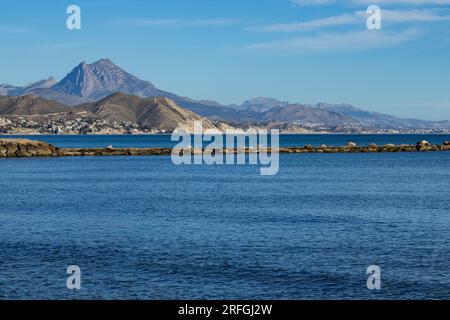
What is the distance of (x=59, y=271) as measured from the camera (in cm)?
3133

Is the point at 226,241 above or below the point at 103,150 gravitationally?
below

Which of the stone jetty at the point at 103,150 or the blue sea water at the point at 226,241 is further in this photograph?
the stone jetty at the point at 103,150

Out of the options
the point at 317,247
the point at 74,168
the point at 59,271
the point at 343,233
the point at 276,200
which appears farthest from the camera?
the point at 74,168

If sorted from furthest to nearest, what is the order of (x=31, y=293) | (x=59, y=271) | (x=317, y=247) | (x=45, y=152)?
1. (x=45, y=152)
2. (x=317, y=247)
3. (x=59, y=271)
4. (x=31, y=293)

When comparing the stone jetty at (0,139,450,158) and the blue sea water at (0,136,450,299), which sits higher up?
the stone jetty at (0,139,450,158)

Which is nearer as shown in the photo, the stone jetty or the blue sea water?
the blue sea water

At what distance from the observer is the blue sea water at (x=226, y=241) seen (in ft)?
92.8

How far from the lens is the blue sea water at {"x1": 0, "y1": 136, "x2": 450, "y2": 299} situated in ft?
92.8

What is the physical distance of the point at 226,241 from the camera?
38.7m

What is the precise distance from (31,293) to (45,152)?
5293 inches

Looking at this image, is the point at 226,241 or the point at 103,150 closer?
the point at 226,241

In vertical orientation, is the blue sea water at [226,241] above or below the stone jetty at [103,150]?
below
